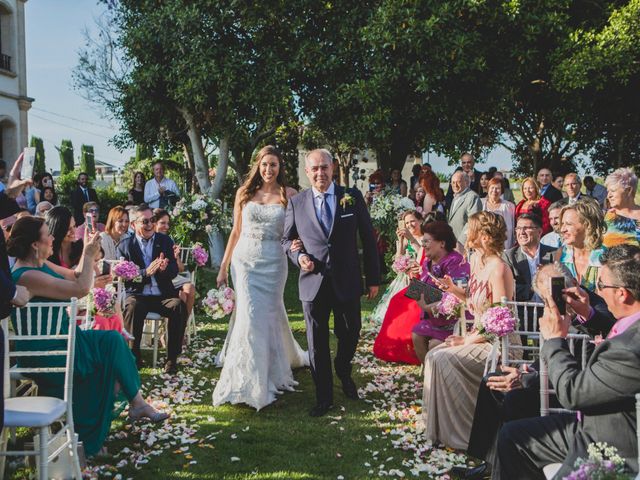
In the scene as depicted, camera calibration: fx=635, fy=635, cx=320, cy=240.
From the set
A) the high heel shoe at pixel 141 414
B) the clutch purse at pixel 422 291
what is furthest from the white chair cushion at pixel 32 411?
the clutch purse at pixel 422 291

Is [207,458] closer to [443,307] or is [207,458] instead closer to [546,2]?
[443,307]

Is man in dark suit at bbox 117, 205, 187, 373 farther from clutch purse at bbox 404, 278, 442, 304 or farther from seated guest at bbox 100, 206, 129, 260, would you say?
clutch purse at bbox 404, 278, 442, 304

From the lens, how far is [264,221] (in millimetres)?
A: 5680

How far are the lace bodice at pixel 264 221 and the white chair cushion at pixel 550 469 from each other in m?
3.33

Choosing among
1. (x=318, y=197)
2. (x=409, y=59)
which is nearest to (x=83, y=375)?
(x=318, y=197)

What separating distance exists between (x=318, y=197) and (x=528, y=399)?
2500 millimetres

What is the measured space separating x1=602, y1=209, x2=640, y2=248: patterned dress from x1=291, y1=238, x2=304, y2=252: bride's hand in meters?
2.47

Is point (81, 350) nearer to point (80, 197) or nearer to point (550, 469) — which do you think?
point (550, 469)

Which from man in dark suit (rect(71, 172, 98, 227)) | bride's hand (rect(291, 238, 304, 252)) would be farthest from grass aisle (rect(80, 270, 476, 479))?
man in dark suit (rect(71, 172, 98, 227))

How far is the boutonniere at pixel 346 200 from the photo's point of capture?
5.31 metres

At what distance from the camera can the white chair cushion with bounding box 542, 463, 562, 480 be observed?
9.24 ft

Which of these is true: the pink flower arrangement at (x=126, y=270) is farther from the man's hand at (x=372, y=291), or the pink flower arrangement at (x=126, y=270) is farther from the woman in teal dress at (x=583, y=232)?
the woman in teal dress at (x=583, y=232)

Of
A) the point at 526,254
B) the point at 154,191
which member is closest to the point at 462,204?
the point at 526,254

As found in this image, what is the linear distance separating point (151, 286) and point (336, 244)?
2514 mm
